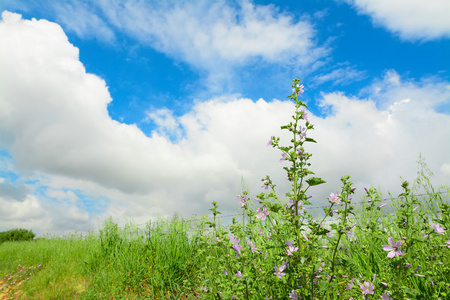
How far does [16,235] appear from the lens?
23.1 m

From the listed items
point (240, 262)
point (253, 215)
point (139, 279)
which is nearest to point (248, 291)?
point (240, 262)

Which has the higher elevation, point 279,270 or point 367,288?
point 279,270

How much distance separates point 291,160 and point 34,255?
1142 cm

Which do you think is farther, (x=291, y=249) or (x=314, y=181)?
(x=291, y=249)

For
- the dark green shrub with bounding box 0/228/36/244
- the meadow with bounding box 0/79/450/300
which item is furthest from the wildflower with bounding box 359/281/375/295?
the dark green shrub with bounding box 0/228/36/244

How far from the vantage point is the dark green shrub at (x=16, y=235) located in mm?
22794

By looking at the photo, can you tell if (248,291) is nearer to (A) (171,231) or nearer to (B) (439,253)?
(B) (439,253)

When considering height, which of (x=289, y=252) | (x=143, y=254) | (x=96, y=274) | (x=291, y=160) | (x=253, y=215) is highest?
(x=291, y=160)

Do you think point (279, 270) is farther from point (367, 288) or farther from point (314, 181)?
point (314, 181)

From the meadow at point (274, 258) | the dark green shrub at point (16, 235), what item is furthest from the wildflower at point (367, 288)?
the dark green shrub at point (16, 235)

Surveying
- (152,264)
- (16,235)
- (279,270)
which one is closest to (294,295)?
(279,270)

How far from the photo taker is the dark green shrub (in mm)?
22794

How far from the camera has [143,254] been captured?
6.11 m

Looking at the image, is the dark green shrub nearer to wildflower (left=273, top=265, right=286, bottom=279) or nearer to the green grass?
the green grass
